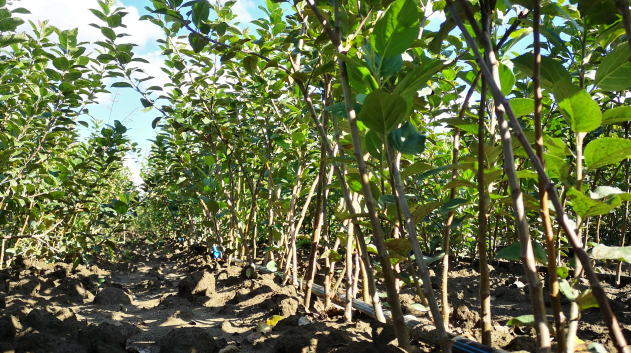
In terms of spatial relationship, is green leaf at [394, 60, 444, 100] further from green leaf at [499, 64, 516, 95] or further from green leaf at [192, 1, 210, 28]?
green leaf at [192, 1, 210, 28]

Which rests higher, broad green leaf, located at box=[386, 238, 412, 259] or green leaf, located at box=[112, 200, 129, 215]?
green leaf, located at box=[112, 200, 129, 215]

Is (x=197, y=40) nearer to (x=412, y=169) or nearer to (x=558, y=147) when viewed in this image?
(x=412, y=169)

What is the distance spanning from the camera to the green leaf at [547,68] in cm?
87

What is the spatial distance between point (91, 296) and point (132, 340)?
5.24ft

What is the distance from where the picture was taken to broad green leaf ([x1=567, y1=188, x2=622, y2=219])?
A: 2.51ft

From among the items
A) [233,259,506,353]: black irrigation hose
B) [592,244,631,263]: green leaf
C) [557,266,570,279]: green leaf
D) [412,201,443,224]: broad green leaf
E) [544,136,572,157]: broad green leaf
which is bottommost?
[233,259,506,353]: black irrigation hose

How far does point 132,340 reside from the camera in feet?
7.27

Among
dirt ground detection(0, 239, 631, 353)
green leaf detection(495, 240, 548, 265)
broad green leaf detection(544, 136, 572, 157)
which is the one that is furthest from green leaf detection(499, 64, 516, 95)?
dirt ground detection(0, 239, 631, 353)

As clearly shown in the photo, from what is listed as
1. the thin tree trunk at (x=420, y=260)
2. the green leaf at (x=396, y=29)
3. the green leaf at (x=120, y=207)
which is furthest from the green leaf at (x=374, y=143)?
the green leaf at (x=120, y=207)

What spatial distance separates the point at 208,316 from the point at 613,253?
270cm

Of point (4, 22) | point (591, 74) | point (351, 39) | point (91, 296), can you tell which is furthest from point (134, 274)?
point (591, 74)

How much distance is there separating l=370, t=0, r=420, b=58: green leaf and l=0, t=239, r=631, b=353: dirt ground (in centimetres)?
95

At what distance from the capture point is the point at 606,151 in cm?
84

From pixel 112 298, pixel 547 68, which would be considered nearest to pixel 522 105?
pixel 547 68
